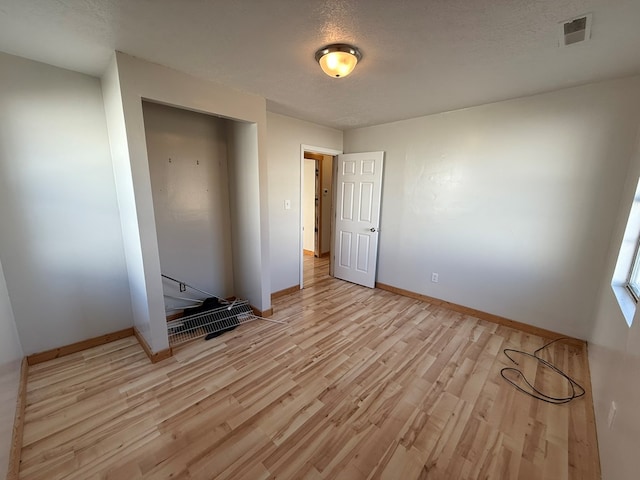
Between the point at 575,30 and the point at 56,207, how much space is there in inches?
146

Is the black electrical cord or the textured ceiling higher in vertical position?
the textured ceiling

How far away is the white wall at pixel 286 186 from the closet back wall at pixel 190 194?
561 mm

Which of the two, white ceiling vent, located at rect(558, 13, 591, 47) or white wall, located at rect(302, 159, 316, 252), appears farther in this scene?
white wall, located at rect(302, 159, 316, 252)

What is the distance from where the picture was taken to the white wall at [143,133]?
1.81m

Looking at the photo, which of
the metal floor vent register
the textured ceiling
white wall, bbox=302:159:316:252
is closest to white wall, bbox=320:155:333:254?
white wall, bbox=302:159:316:252

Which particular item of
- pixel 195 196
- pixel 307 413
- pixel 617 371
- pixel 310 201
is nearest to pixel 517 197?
pixel 617 371

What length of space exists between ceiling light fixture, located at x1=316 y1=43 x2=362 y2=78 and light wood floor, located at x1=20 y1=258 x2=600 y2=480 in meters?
2.23

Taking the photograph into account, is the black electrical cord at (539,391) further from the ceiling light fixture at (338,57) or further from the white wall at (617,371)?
the ceiling light fixture at (338,57)

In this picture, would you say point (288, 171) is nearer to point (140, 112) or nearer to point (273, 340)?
point (140, 112)

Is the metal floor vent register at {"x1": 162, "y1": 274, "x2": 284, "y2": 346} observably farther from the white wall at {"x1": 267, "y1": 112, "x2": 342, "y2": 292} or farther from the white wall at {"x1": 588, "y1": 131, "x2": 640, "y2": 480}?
the white wall at {"x1": 588, "y1": 131, "x2": 640, "y2": 480}

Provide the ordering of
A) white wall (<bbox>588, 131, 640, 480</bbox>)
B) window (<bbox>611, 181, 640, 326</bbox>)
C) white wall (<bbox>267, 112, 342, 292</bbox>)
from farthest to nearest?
1. white wall (<bbox>267, 112, 342, 292</bbox>)
2. window (<bbox>611, 181, 640, 326</bbox>)
3. white wall (<bbox>588, 131, 640, 480</bbox>)

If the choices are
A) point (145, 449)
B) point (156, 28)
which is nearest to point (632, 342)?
point (145, 449)

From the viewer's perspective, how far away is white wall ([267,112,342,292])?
3213 mm

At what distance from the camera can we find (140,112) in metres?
1.84
